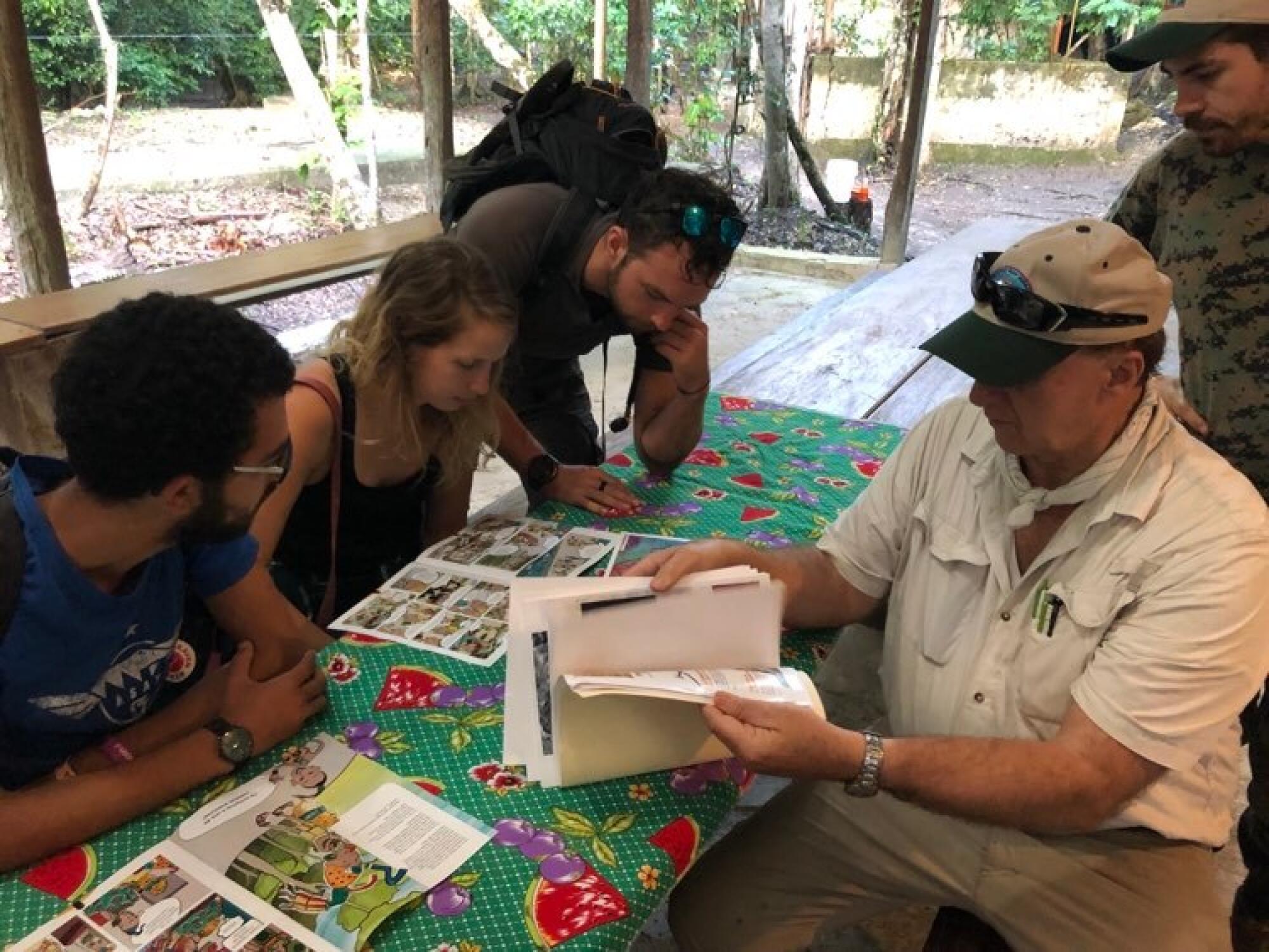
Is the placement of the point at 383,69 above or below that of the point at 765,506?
above

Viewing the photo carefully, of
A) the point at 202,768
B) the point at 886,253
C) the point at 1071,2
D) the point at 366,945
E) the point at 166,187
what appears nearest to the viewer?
the point at 366,945

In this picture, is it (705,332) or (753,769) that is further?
(705,332)

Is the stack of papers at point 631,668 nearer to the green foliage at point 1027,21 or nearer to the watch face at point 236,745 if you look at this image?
the watch face at point 236,745

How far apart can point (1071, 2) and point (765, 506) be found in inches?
503

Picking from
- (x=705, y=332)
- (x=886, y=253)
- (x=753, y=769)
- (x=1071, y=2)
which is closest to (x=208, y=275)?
(x=705, y=332)

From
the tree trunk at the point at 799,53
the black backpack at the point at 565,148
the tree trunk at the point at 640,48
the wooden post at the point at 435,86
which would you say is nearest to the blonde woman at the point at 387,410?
the black backpack at the point at 565,148

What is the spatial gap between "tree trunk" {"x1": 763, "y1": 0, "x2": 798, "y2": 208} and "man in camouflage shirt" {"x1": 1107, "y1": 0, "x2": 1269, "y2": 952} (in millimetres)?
6148

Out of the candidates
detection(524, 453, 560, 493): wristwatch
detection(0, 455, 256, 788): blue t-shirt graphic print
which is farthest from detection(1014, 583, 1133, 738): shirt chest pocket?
detection(0, 455, 256, 788): blue t-shirt graphic print

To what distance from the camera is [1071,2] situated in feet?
39.7

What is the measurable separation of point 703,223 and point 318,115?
16.2ft

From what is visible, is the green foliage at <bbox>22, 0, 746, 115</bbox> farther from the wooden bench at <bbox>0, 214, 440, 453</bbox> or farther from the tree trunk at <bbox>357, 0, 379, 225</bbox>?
the wooden bench at <bbox>0, 214, 440, 453</bbox>

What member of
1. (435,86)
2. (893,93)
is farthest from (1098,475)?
(893,93)

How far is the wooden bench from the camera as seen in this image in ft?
9.90

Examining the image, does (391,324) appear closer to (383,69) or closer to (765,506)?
(765,506)
